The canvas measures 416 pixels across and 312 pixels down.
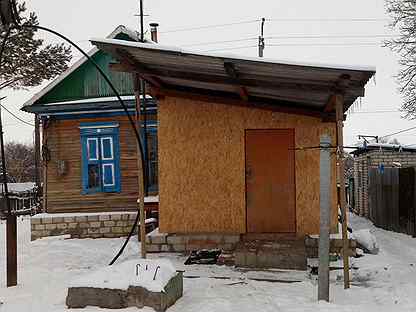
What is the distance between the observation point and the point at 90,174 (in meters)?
12.8

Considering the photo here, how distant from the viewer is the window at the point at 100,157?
41.4 feet

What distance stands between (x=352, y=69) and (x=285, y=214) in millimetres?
4012

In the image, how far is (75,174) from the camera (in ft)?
42.0

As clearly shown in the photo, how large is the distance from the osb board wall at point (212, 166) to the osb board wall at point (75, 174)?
3.67m

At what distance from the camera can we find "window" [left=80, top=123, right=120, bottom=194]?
12.6 meters

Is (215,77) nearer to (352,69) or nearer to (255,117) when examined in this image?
(255,117)

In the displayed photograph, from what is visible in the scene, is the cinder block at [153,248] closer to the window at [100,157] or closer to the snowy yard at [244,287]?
→ the snowy yard at [244,287]

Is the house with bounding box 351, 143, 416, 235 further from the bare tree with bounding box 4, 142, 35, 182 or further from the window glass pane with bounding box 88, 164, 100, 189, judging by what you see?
the bare tree with bounding box 4, 142, 35, 182

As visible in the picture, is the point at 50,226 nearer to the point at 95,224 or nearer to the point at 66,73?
the point at 95,224

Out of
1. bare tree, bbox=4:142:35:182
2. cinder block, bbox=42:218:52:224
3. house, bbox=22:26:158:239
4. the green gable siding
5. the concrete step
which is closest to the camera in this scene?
the concrete step

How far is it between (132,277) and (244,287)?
5.40 feet

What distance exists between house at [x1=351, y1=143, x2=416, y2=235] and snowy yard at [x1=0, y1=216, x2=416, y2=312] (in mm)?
2318

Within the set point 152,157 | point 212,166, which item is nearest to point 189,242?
point 212,166

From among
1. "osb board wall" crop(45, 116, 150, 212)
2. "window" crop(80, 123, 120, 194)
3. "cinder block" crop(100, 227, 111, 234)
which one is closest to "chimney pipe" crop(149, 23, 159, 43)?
→ "osb board wall" crop(45, 116, 150, 212)
